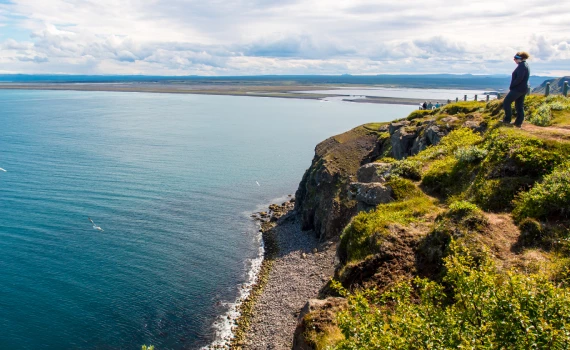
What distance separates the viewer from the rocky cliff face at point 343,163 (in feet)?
158

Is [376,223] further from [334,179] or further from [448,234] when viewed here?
[334,179]

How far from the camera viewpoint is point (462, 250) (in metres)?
15.6

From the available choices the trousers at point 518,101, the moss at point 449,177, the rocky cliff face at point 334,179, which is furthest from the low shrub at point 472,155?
the rocky cliff face at point 334,179

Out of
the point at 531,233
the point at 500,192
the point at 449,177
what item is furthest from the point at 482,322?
the point at 449,177

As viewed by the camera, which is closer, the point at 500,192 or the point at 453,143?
the point at 500,192

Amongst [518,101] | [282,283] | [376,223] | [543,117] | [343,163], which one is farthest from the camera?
[343,163]

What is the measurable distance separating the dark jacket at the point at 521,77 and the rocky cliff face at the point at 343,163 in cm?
1396

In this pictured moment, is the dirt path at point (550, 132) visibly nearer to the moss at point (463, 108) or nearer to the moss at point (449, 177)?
the moss at point (449, 177)

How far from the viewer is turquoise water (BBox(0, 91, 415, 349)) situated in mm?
40469

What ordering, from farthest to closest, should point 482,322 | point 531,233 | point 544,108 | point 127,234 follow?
point 127,234, point 544,108, point 531,233, point 482,322

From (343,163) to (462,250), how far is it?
52945 mm

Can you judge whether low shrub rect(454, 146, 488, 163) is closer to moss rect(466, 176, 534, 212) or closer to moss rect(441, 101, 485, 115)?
moss rect(466, 176, 534, 212)

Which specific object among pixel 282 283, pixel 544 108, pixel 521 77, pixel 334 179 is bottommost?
pixel 282 283

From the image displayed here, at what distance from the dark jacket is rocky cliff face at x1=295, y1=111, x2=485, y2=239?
14.0 metres
